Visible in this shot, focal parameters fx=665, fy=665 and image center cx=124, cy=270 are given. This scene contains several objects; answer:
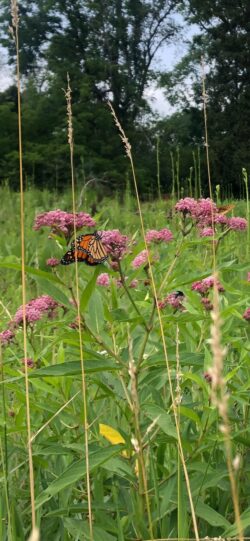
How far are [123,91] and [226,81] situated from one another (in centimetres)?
446

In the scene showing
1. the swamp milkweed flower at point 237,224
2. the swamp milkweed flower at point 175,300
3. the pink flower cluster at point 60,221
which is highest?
the pink flower cluster at point 60,221

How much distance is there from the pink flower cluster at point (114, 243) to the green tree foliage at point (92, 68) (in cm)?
2234

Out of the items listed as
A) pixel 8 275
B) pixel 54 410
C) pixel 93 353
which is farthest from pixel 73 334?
pixel 8 275

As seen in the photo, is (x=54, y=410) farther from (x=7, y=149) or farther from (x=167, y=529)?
(x=7, y=149)

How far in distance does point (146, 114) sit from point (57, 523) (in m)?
28.4

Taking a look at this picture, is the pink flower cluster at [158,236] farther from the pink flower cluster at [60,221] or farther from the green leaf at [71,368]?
the green leaf at [71,368]

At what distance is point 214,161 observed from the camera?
23688 mm

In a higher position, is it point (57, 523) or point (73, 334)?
point (73, 334)

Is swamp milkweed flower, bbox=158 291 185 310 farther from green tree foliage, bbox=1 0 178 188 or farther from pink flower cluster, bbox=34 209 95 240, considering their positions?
green tree foliage, bbox=1 0 178 188

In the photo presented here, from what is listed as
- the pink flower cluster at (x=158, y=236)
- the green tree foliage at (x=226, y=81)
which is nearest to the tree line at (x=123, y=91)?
the green tree foliage at (x=226, y=81)

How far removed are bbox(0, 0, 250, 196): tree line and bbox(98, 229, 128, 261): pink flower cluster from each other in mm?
20801

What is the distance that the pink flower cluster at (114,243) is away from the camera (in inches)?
52.1

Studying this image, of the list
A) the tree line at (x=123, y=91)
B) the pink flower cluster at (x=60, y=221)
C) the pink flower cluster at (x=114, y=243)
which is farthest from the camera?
the tree line at (x=123, y=91)

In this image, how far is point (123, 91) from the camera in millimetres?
27828
